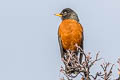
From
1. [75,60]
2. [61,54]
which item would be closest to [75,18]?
[61,54]

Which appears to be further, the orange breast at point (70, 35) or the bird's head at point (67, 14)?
the bird's head at point (67, 14)

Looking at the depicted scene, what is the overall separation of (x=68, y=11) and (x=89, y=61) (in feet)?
16.7

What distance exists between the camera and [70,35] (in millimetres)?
10586

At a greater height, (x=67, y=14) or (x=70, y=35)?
(x=67, y=14)

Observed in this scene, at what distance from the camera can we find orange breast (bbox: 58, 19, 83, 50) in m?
10.6

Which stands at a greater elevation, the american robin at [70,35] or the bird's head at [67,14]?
the bird's head at [67,14]

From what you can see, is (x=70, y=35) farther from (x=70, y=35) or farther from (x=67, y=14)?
(x=67, y=14)

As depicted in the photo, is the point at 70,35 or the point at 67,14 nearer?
the point at 70,35

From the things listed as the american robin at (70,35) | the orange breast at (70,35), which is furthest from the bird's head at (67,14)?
the orange breast at (70,35)

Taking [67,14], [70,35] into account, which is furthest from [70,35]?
[67,14]

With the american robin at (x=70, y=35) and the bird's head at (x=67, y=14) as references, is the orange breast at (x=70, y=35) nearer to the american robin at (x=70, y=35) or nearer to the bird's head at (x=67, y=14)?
the american robin at (x=70, y=35)

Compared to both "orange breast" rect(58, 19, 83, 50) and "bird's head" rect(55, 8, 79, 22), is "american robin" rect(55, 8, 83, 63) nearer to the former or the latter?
"orange breast" rect(58, 19, 83, 50)

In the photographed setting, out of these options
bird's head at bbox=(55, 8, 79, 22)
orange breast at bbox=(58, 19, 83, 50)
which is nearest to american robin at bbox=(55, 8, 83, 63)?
orange breast at bbox=(58, 19, 83, 50)

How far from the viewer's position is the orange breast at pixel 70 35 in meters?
10.6
